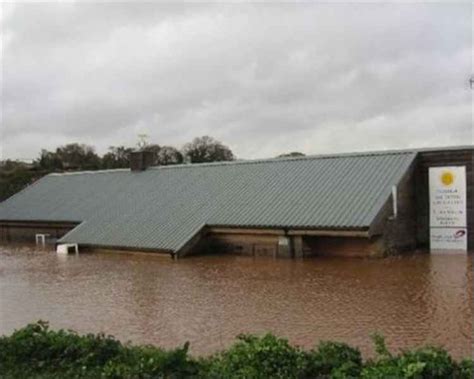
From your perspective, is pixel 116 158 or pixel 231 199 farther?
pixel 116 158

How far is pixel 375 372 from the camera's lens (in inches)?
228

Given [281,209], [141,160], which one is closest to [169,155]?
[141,160]

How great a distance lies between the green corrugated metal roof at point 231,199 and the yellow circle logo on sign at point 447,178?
1.24 meters

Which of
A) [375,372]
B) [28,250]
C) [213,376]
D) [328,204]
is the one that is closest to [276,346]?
[213,376]

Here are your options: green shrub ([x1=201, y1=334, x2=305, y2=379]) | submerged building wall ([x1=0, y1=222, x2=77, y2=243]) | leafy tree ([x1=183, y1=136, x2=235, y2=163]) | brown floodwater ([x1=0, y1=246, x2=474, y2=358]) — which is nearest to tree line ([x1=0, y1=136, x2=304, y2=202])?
leafy tree ([x1=183, y1=136, x2=235, y2=163])

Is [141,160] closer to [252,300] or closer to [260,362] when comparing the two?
[252,300]

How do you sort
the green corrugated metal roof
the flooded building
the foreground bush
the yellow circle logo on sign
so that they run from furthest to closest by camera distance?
the yellow circle logo on sign
the green corrugated metal roof
the flooded building
the foreground bush

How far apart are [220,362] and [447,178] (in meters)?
17.2

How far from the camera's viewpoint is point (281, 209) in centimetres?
2228

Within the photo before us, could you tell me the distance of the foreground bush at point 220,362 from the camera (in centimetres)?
594

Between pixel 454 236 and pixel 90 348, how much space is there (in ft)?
55.7

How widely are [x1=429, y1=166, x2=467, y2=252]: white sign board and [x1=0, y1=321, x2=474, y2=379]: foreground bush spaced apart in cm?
1577

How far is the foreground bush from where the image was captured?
234 inches

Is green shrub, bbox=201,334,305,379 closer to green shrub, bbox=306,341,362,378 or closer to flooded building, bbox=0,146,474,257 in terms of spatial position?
green shrub, bbox=306,341,362,378
